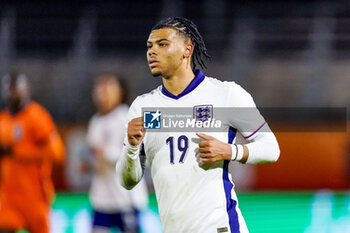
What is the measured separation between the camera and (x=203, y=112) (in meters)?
4.41

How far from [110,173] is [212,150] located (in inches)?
167

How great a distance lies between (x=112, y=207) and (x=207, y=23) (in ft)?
50.7

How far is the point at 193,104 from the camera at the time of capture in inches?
175

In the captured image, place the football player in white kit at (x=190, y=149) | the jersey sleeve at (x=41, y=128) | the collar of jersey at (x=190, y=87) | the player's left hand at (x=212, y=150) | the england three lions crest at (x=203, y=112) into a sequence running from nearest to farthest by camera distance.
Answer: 1. the player's left hand at (x=212, y=150)
2. the football player in white kit at (x=190, y=149)
3. the england three lions crest at (x=203, y=112)
4. the collar of jersey at (x=190, y=87)
5. the jersey sleeve at (x=41, y=128)

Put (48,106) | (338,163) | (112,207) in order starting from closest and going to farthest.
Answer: (112,207) < (338,163) < (48,106)

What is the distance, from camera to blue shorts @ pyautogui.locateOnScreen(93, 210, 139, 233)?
800 centimetres

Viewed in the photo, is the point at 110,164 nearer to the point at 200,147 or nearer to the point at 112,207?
the point at 112,207

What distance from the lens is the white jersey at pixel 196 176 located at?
4.27 m

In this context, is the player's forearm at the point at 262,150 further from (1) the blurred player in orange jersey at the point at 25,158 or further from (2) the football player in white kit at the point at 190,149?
(1) the blurred player in orange jersey at the point at 25,158

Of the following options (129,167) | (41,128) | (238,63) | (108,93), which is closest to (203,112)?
(129,167)

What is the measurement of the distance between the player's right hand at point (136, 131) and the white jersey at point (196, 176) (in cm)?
18

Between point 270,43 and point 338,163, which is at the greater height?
point 270,43

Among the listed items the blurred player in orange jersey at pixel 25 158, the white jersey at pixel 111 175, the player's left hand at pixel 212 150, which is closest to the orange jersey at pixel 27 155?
the blurred player in orange jersey at pixel 25 158

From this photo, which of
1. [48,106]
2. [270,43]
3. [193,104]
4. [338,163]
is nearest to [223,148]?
[193,104]
